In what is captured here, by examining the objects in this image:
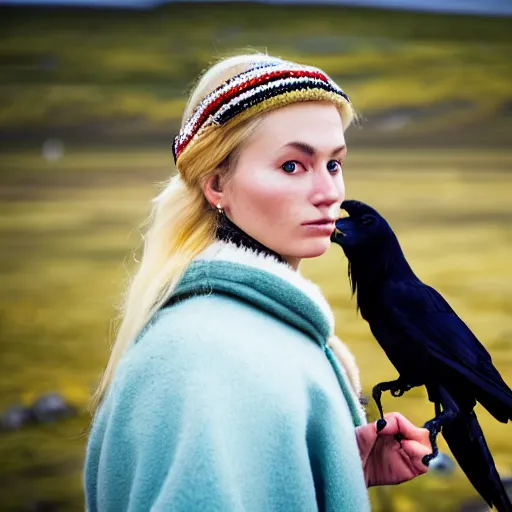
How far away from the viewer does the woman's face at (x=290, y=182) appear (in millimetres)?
969

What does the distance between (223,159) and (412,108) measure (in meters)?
1.68

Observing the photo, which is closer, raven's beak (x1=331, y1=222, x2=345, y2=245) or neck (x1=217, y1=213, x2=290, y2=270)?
neck (x1=217, y1=213, x2=290, y2=270)

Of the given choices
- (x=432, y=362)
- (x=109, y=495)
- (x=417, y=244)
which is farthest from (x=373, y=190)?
(x=109, y=495)

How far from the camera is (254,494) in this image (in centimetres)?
85

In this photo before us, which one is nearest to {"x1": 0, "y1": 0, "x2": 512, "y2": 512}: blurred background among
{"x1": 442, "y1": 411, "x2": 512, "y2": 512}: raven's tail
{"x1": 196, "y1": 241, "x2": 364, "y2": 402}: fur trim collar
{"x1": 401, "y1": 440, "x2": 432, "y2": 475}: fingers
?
{"x1": 442, "y1": 411, "x2": 512, "y2": 512}: raven's tail

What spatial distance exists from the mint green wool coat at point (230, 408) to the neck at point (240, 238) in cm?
1

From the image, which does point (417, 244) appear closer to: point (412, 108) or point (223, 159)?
point (412, 108)

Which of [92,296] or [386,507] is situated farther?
[92,296]

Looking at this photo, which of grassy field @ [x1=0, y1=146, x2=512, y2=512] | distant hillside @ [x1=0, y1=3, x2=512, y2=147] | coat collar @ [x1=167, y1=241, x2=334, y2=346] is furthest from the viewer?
distant hillside @ [x1=0, y1=3, x2=512, y2=147]

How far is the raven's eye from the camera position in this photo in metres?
1.15

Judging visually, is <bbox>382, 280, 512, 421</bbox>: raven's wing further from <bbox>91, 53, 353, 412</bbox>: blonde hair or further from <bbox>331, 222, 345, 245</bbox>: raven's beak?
<bbox>91, 53, 353, 412</bbox>: blonde hair

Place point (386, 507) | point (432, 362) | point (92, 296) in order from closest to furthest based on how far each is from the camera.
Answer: point (432, 362) < point (386, 507) < point (92, 296)

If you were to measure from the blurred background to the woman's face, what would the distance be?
4.42 feet

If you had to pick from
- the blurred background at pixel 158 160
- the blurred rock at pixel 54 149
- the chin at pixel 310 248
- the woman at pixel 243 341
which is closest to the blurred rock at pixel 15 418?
the blurred background at pixel 158 160
